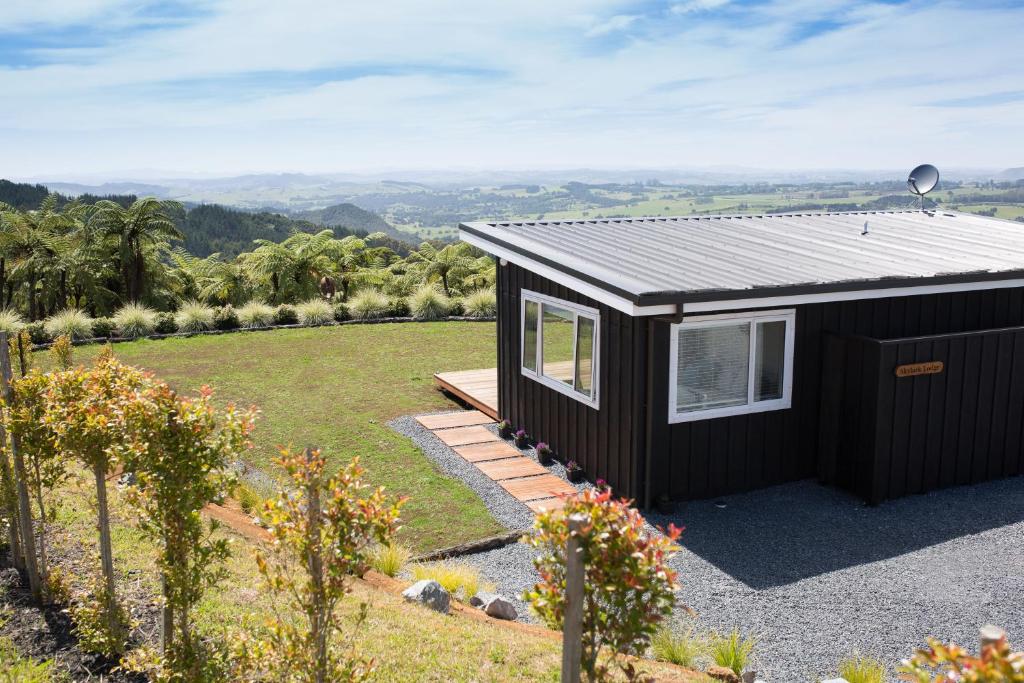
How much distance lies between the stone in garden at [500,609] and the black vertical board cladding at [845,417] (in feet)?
7.74

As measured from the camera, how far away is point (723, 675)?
4.39 metres

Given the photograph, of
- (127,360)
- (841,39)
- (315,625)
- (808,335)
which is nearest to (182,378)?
(127,360)

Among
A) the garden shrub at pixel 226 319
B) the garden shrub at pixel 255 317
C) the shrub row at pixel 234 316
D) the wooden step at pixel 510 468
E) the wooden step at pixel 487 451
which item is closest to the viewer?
the wooden step at pixel 510 468

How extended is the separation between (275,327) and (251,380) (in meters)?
4.88

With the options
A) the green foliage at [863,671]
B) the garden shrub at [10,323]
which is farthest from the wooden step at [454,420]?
the garden shrub at [10,323]

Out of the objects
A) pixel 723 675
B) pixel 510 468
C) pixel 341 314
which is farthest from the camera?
pixel 341 314

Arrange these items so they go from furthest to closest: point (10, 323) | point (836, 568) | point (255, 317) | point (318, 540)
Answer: point (255, 317)
point (10, 323)
point (836, 568)
point (318, 540)

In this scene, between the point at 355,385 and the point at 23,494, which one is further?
the point at 355,385

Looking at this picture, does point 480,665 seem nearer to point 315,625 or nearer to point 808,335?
point 315,625

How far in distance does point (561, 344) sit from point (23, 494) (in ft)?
17.3

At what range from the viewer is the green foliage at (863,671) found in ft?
13.9

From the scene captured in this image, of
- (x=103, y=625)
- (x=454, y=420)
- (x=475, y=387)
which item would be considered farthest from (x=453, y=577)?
(x=475, y=387)

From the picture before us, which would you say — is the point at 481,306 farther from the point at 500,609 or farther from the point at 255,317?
the point at 500,609

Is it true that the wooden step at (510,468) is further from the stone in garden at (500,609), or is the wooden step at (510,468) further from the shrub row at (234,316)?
the shrub row at (234,316)
